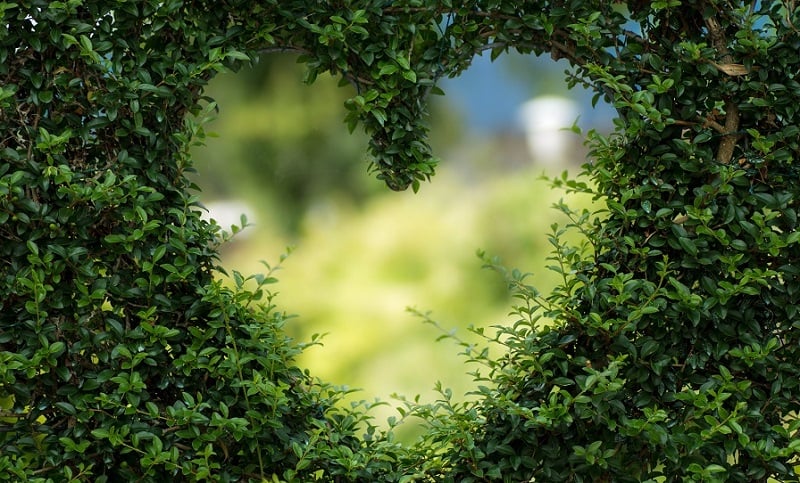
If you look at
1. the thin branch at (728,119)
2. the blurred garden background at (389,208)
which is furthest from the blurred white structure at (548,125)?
the thin branch at (728,119)

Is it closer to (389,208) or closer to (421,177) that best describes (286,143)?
(389,208)

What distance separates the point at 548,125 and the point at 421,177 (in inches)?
174

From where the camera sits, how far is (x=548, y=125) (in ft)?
20.4

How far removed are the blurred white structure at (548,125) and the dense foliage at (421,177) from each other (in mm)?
4361

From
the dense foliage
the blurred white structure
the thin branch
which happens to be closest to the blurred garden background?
the blurred white structure

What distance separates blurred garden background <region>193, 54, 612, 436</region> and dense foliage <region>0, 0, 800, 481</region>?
9.83 feet

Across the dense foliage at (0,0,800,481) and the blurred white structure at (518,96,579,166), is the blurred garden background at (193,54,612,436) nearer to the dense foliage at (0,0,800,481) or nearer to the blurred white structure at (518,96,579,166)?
the blurred white structure at (518,96,579,166)

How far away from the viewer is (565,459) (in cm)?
189

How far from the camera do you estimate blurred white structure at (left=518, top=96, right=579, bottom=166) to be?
6301 millimetres

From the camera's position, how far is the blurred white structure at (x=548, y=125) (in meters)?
6.30

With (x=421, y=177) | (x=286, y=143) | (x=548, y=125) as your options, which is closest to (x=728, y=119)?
(x=421, y=177)

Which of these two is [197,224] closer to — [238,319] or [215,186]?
[238,319]

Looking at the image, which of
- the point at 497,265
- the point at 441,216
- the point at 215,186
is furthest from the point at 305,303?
the point at 497,265

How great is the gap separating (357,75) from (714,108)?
84 cm
